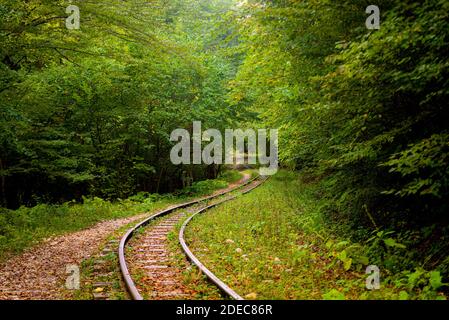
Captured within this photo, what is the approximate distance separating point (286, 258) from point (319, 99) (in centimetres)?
393

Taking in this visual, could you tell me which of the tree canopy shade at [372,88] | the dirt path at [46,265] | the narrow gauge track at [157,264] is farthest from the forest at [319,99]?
the narrow gauge track at [157,264]

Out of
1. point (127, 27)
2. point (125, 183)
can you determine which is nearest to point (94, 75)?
point (125, 183)

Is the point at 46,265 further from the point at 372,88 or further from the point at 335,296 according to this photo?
the point at 372,88

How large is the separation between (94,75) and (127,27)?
10.4 metres

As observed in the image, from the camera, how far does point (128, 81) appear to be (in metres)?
20.9

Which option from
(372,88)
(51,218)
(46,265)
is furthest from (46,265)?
(372,88)

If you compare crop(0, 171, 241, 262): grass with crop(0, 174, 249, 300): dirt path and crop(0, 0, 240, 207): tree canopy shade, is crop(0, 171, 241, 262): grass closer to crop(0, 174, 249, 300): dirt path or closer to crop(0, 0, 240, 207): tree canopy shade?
crop(0, 174, 249, 300): dirt path

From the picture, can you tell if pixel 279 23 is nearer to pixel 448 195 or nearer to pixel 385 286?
pixel 448 195

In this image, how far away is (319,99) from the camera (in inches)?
357

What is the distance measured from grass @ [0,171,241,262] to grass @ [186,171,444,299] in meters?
4.65

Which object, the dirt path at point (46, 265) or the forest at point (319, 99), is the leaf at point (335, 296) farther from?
the dirt path at point (46, 265)

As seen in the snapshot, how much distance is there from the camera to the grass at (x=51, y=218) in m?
11.2

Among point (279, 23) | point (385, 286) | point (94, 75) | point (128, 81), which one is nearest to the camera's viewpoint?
point (385, 286)

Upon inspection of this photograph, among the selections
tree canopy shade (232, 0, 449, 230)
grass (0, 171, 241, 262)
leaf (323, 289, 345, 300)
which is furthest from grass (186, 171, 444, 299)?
grass (0, 171, 241, 262)
